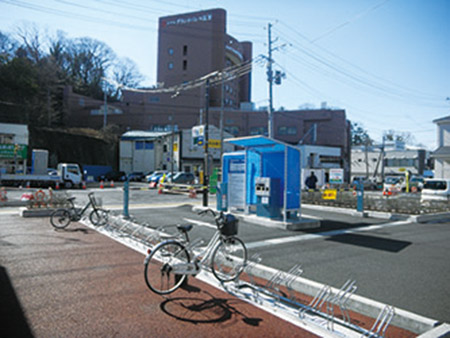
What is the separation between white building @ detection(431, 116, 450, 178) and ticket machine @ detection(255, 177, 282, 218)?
2783 cm

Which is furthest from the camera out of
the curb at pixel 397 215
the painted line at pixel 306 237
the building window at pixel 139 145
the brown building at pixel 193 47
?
the brown building at pixel 193 47

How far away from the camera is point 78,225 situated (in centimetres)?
1080

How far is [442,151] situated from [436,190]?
15.4 m

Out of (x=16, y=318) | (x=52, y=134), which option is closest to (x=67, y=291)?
(x=16, y=318)

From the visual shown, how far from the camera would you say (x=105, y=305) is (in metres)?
4.42

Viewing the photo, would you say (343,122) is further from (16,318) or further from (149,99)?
(16,318)

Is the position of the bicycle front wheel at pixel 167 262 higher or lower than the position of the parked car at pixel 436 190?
lower

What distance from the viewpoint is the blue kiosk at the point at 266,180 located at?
11.5 metres

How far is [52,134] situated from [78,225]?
144ft

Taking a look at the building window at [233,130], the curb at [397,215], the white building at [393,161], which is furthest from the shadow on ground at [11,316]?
the white building at [393,161]

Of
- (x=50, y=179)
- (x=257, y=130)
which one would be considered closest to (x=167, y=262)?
(x=50, y=179)

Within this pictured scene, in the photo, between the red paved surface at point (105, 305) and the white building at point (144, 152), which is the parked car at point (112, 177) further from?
the red paved surface at point (105, 305)

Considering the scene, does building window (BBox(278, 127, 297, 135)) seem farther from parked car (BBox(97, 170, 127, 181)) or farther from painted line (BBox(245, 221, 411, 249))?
painted line (BBox(245, 221, 411, 249))

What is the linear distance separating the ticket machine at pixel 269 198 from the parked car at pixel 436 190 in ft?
39.5
